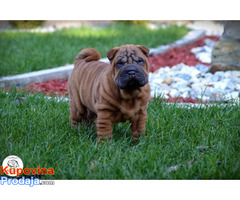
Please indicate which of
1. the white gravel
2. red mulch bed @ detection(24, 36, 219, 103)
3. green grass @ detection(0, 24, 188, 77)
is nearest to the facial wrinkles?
the white gravel

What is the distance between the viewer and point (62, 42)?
330 inches

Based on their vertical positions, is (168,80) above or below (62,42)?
below

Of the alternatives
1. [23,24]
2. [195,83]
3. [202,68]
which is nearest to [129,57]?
[195,83]

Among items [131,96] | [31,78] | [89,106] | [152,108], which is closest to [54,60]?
[31,78]

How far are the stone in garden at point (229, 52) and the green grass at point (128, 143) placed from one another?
2.07 m

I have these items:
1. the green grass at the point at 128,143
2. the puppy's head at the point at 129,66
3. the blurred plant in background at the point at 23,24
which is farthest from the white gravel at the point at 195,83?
the blurred plant in background at the point at 23,24

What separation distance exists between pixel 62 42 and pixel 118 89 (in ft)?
17.0

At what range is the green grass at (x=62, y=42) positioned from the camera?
6895mm

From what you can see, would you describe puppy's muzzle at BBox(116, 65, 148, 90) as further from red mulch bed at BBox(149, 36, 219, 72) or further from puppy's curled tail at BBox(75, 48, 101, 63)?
red mulch bed at BBox(149, 36, 219, 72)

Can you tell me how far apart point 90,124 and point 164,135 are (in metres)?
0.89

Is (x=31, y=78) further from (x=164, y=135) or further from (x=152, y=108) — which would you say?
(x=164, y=135)

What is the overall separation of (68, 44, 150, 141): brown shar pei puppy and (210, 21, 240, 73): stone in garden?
329 cm

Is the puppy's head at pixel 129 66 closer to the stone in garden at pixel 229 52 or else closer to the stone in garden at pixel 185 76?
the stone in garden at pixel 185 76

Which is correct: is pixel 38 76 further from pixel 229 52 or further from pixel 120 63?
pixel 229 52
